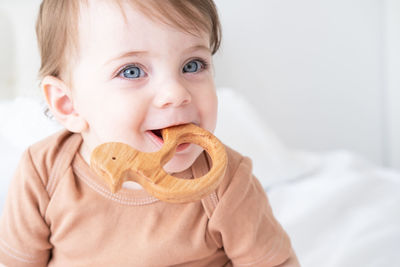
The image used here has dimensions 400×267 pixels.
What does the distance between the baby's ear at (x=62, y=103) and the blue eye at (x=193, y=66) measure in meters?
0.20

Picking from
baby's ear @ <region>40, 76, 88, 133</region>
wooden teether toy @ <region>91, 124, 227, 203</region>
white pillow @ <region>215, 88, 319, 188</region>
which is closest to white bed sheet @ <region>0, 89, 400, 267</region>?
white pillow @ <region>215, 88, 319, 188</region>

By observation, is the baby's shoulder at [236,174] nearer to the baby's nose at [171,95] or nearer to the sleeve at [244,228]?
the sleeve at [244,228]

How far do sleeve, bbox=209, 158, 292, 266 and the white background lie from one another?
1178 millimetres

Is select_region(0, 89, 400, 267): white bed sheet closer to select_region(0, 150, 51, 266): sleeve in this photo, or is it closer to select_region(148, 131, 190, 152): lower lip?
select_region(0, 150, 51, 266): sleeve

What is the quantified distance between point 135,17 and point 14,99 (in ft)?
2.87

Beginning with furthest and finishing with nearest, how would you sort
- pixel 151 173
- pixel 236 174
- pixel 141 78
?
pixel 236 174, pixel 141 78, pixel 151 173

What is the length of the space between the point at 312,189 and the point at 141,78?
87 cm

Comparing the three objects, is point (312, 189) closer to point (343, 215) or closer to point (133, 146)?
point (343, 215)

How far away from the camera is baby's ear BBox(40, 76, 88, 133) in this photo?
745mm

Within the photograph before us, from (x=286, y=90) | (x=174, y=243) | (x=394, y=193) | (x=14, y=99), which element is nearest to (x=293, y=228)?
(x=394, y=193)

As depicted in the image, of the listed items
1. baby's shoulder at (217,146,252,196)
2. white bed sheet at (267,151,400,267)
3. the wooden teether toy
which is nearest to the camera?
the wooden teether toy

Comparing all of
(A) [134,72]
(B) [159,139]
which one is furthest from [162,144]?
(A) [134,72]

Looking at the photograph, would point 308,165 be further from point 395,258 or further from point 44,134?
point 44,134

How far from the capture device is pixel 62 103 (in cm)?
76
